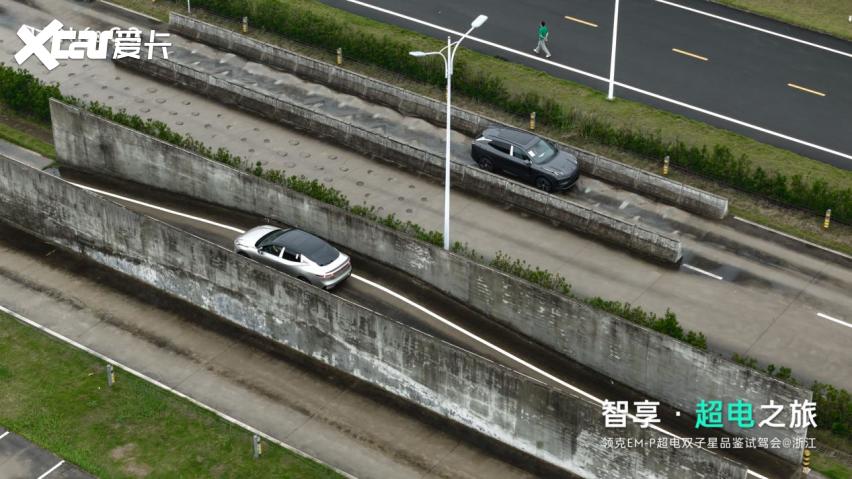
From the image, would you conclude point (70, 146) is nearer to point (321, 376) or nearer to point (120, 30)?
point (120, 30)

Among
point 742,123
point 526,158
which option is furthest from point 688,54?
point 526,158

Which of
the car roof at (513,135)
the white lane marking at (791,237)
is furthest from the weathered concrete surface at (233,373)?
the white lane marking at (791,237)

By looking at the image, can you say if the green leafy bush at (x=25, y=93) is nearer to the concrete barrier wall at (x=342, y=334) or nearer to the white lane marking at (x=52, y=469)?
the concrete barrier wall at (x=342, y=334)

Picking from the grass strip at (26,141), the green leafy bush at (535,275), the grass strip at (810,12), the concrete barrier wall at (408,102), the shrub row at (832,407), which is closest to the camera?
the shrub row at (832,407)

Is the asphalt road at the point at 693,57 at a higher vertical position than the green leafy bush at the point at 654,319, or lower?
higher

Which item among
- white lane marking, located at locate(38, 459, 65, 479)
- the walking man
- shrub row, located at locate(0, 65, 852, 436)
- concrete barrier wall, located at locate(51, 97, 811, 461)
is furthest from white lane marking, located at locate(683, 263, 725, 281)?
white lane marking, located at locate(38, 459, 65, 479)
